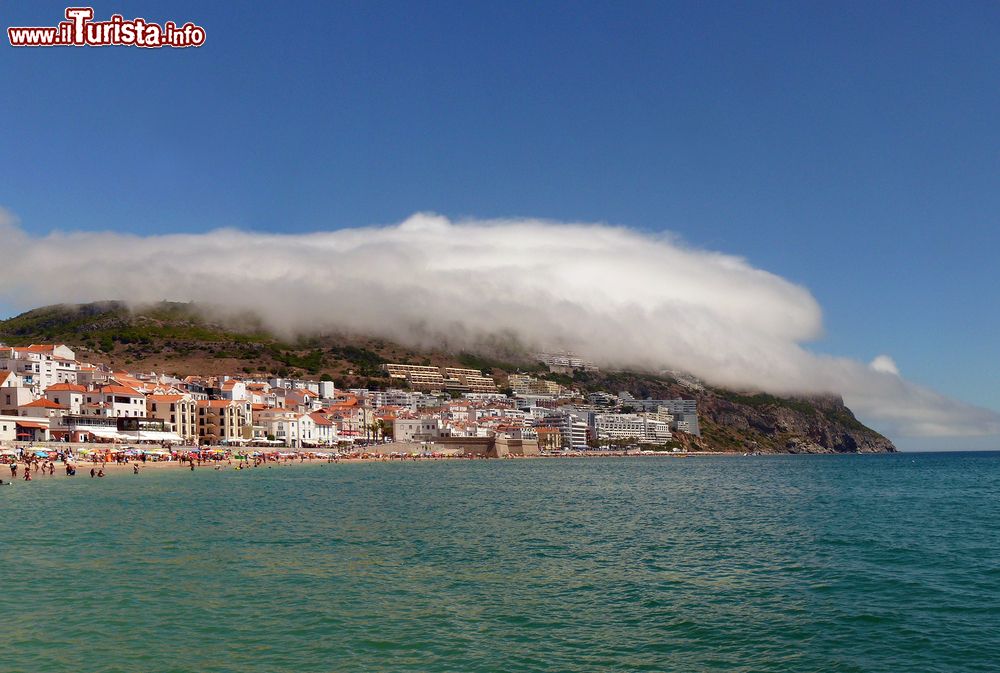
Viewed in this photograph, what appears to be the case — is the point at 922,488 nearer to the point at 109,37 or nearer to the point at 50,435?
the point at 109,37

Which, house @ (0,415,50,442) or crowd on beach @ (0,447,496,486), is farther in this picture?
house @ (0,415,50,442)

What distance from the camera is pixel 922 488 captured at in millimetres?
68062

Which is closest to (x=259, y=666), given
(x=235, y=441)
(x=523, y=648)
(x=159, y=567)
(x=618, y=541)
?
(x=523, y=648)

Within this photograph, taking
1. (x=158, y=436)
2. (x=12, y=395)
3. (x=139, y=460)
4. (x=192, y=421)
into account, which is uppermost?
(x=12, y=395)

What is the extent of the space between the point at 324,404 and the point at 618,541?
162378 mm

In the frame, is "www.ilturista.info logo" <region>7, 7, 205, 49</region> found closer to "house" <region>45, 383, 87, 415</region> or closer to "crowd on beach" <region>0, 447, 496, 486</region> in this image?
"crowd on beach" <region>0, 447, 496, 486</region>

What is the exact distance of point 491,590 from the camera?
21.5 metres

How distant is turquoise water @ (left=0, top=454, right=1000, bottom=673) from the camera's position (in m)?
15.8

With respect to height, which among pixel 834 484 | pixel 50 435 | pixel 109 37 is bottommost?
pixel 834 484

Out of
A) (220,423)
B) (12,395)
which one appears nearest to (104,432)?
(12,395)

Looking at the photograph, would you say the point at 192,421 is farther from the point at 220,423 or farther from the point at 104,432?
the point at 104,432

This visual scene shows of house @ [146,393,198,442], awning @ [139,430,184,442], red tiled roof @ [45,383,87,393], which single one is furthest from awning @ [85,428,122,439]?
house @ [146,393,198,442]

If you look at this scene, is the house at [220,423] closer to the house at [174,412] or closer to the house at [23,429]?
the house at [174,412]

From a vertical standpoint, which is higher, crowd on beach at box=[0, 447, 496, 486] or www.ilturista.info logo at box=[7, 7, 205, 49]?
www.ilturista.info logo at box=[7, 7, 205, 49]
